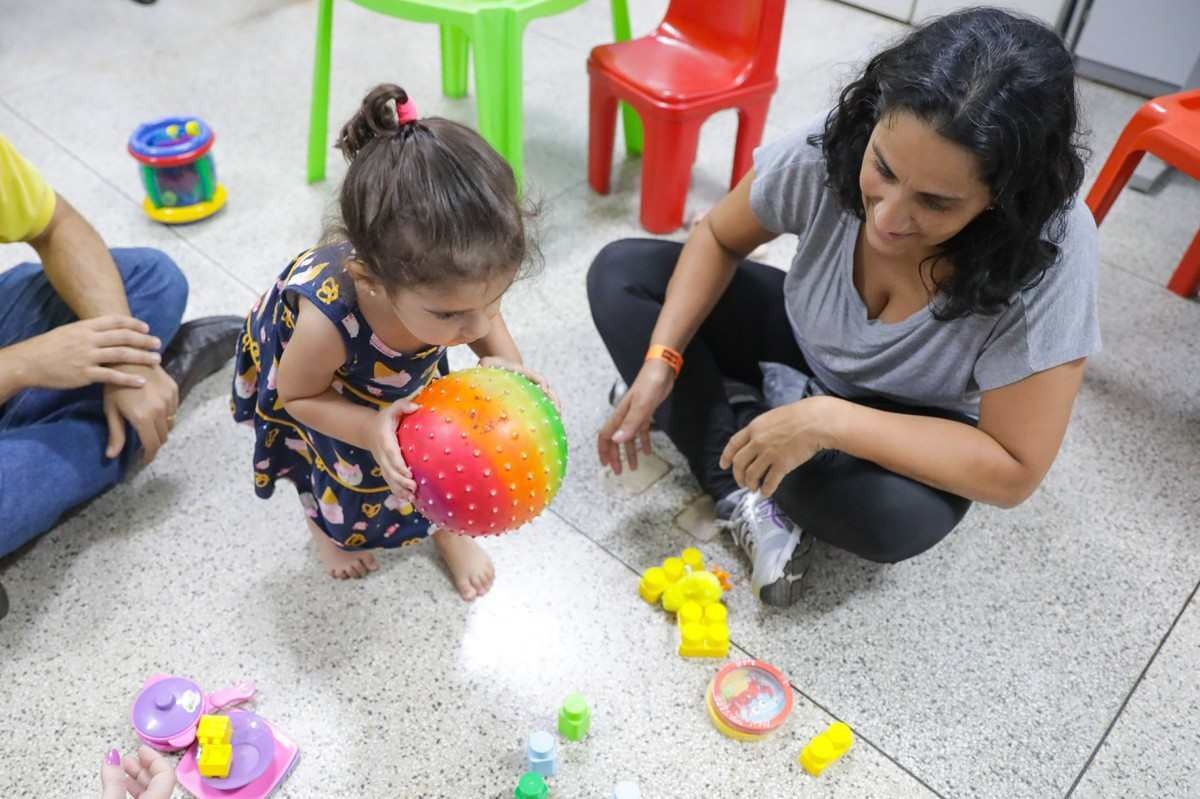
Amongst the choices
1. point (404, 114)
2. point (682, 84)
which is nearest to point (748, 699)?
point (404, 114)

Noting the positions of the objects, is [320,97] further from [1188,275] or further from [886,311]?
[1188,275]

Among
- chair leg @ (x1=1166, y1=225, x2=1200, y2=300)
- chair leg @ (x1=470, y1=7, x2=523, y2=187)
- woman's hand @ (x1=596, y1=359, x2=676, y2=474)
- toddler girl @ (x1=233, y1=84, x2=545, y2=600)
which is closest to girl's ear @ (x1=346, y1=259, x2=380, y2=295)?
toddler girl @ (x1=233, y1=84, x2=545, y2=600)

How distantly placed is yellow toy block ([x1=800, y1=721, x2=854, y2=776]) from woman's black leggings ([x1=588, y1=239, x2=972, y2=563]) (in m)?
0.25

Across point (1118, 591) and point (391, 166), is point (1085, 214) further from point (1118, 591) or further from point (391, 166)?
point (391, 166)

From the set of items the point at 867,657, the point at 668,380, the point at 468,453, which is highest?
the point at 468,453

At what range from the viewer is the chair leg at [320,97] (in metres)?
1.99

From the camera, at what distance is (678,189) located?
6.52 feet

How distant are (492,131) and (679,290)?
0.74m

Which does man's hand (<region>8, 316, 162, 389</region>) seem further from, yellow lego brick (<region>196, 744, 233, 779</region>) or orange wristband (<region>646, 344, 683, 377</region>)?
orange wristband (<region>646, 344, 683, 377</region>)

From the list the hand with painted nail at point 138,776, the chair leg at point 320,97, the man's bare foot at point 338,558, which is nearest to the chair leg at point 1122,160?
the man's bare foot at point 338,558

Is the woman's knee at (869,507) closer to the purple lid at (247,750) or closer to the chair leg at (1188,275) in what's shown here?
the purple lid at (247,750)

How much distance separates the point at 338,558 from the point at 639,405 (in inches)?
19.4

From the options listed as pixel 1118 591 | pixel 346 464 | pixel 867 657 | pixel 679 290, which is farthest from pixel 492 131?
pixel 1118 591

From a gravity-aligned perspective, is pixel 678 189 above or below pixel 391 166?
below
